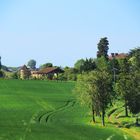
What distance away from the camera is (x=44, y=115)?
9638 cm

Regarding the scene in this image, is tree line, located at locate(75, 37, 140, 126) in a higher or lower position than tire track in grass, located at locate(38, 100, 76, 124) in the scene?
higher

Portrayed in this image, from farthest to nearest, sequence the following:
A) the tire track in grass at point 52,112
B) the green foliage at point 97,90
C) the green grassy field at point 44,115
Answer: the tire track in grass at point 52,112
the green foliage at point 97,90
the green grassy field at point 44,115

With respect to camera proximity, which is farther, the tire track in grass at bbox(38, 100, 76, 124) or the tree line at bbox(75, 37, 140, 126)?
the tire track in grass at bbox(38, 100, 76, 124)

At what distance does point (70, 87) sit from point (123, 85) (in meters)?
64.1

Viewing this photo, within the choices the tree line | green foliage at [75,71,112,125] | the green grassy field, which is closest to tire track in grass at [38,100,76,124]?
the green grassy field

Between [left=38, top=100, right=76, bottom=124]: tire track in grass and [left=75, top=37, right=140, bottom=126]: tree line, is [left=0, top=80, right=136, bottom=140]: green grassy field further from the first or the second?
[left=75, top=37, right=140, bottom=126]: tree line

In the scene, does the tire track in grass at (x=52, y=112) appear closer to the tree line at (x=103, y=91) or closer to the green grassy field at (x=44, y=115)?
the green grassy field at (x=44, y=115)

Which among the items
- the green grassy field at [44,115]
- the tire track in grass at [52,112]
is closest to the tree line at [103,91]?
the green grassy field at [44,115]

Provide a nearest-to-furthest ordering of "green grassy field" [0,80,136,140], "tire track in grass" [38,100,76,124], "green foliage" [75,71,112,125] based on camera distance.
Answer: "green grassy field" [0,80,136,140]
"green foliage" [75,71,112,125]
"tire track in grass" [38,100,76,124]

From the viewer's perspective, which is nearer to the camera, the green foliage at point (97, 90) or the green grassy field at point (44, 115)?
the green grassy field at point (44, 115)

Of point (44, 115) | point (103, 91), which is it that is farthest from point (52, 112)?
point (103, 91)

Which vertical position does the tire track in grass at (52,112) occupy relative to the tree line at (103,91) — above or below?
below

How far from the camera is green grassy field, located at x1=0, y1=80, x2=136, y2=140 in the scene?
64812 millimetres

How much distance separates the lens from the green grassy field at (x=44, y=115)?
6481 cm
